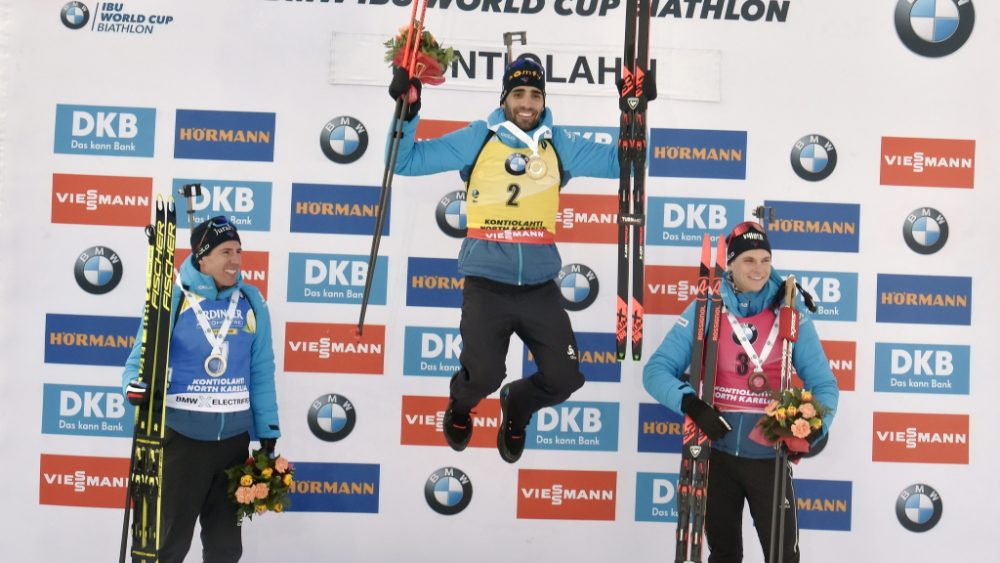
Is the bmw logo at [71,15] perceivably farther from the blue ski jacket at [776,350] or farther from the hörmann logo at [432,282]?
the blue ski jacket at [776,350]

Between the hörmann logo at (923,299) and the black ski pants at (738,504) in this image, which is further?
the hörmann logo at (923,299)

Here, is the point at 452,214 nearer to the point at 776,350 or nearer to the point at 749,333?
the point at 749,333

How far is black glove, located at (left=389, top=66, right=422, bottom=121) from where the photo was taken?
3707mm

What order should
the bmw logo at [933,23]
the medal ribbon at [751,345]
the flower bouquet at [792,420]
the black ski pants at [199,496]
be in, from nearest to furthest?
the flower bouquet at [792,420], the black ski pants at [199,496], the medal ribbon at [751,345], the bmw logo at [933,23]

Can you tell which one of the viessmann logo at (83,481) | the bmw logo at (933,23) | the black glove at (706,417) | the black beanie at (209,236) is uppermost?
the bmw logo at (933,23)

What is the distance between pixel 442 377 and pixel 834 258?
211 cm

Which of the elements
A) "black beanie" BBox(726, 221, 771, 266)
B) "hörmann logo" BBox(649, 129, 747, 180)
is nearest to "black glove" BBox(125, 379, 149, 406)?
"black beanie" BBox(726, 221, 771, 266)

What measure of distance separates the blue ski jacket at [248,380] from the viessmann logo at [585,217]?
5.38 feet

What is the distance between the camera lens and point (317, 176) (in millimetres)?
4914

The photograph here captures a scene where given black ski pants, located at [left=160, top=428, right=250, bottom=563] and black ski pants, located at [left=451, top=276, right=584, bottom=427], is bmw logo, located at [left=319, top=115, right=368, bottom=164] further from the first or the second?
black ski pants, located at [left=160, top=428, right=250, bottom=563]

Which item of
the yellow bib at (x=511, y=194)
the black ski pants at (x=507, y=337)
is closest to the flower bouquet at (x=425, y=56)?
the yellow bib at (x=511, y=194)

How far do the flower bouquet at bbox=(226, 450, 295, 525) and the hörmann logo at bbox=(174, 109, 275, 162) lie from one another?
170 centimetres

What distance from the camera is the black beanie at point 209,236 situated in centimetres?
386

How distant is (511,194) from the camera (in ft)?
13.0
